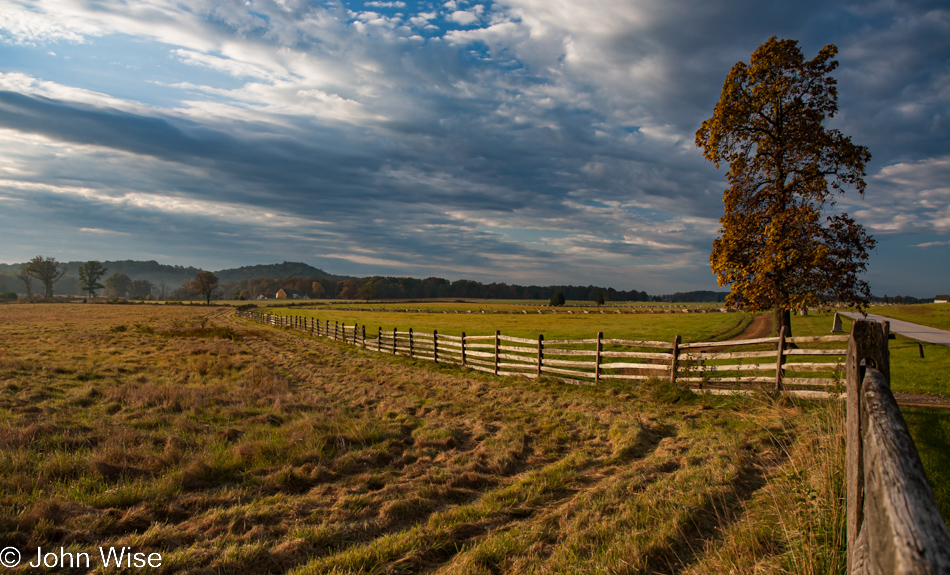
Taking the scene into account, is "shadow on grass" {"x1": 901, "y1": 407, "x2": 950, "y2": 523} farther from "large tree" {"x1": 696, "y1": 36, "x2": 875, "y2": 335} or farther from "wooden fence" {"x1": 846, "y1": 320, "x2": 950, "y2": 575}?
"large tree" {"x1": 696, "y1": 36, "x2": 875, "y2": 335}

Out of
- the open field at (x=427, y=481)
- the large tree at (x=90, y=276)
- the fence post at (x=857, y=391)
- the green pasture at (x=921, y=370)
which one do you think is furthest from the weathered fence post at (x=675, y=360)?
the large tree at (x=90, y=276)

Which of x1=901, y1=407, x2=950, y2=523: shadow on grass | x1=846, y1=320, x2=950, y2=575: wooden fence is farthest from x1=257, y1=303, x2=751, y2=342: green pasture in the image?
x1=846, y1=320, x2=950, y2=575: wooden fence

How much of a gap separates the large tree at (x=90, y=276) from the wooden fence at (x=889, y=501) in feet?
724

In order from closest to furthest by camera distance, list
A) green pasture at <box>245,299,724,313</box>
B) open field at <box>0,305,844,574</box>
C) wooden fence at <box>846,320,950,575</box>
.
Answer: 1. wooden fence at <box>846,320,950,575</box>
2. open field at <box>0,305,844,574</box>
3. green pasture at <box>245,299,724,313</box>

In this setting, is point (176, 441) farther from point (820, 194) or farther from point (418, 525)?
point (820, 194)

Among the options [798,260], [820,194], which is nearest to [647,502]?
[798,260]

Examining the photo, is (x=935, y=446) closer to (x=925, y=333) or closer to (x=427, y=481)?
(x=427, y=481)

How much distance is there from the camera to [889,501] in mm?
1422

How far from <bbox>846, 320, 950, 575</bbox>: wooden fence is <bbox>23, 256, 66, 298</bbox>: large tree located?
Result: 22082 centimetres

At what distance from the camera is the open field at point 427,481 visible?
4.45 metres

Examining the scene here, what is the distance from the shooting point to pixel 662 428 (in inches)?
360

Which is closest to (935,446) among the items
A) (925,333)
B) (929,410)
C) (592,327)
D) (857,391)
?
(929,410)

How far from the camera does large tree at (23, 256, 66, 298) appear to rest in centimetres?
16300

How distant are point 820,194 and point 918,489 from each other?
20.5 m
